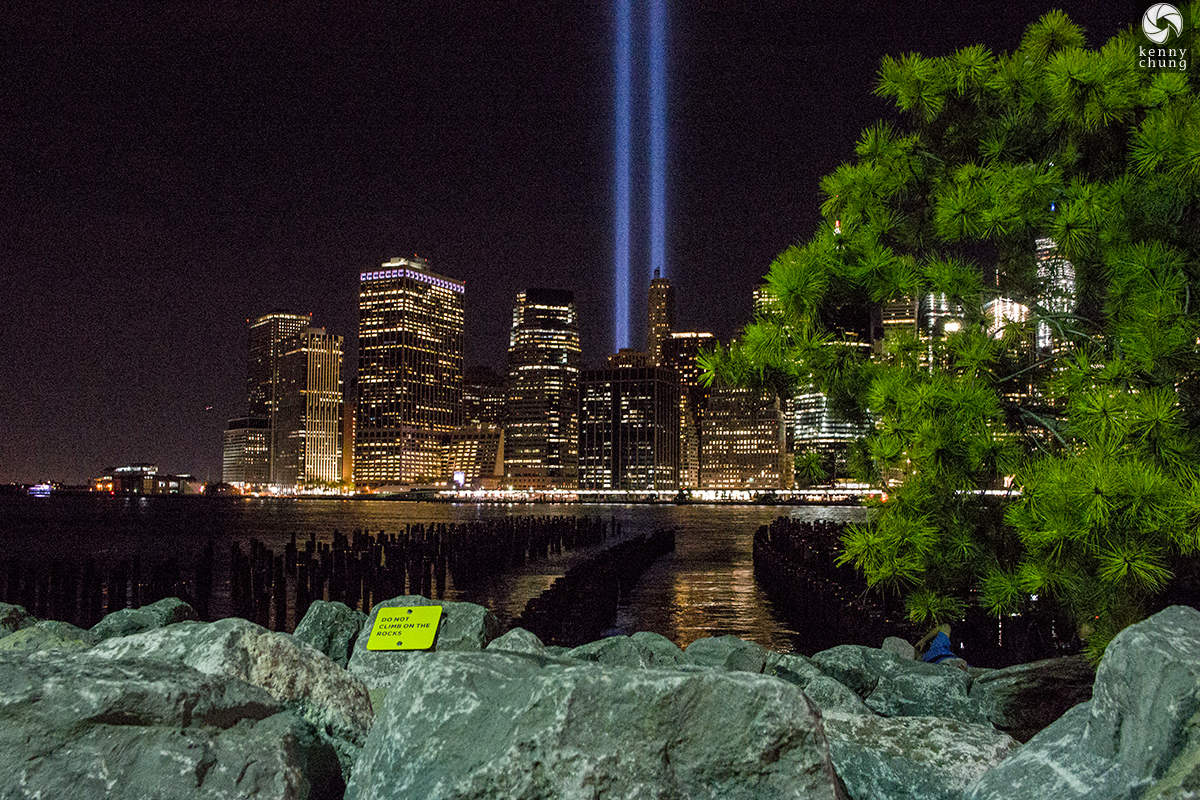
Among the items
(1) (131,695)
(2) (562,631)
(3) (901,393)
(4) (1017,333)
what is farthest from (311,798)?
(2) (562,631)

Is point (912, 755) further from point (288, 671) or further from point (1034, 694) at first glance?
point (288, 671)

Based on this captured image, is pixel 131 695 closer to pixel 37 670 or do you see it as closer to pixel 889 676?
pixel 37 670

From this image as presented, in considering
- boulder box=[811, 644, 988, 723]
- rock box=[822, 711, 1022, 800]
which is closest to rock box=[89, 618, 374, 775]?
rock box=[822, 711, 1022, 800]

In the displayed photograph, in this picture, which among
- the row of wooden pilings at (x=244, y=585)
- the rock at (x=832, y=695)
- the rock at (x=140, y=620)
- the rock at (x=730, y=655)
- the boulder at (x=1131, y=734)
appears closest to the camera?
the boulder at (x=1131, y=734)

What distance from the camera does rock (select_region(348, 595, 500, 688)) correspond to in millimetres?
6812

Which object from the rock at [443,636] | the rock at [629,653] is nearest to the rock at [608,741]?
the rock at [629,653]

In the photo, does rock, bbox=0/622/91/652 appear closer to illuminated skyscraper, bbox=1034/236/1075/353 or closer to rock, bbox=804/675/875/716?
rock, bbox=804/675/875/716

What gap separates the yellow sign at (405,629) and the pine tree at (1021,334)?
310cm

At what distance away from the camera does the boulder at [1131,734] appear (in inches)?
120

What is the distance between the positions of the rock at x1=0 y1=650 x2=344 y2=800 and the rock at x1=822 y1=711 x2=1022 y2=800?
8.40 feet

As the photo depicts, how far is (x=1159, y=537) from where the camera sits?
423 centimetres

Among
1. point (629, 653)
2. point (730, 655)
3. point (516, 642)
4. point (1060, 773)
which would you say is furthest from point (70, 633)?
point (1060, 773)

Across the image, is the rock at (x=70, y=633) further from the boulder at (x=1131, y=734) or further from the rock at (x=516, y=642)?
the boulder at (x=1131, y=734)

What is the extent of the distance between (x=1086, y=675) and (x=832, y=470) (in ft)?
7.53
